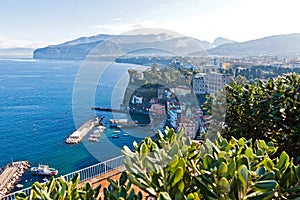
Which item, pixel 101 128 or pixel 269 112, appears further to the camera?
pixel 101 128

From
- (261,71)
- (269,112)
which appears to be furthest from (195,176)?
(261,71)

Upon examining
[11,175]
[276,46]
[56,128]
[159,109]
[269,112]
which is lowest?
[11,175]

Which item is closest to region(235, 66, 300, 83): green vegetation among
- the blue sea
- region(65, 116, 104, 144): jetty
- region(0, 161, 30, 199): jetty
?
the blue sea

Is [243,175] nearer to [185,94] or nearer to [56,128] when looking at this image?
[185,94]

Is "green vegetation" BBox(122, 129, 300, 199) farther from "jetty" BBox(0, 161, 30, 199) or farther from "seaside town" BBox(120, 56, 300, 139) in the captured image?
"jetty" BBox(0, 161, 30, 199)

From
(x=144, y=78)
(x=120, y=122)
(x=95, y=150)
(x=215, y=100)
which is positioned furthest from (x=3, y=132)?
(x=215, y=100)

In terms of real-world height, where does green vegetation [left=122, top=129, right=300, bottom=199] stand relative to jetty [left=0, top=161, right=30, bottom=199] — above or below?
above
